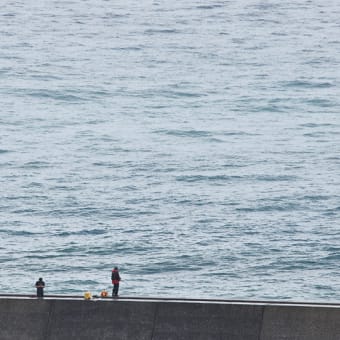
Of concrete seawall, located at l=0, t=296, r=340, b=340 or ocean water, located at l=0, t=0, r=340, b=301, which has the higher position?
ocean water, located at l=0, t=0, r=340, b=301

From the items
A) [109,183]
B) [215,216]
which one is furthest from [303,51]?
[215,216]

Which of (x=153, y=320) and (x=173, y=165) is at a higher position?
(x=173, y=165)

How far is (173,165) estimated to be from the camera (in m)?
118

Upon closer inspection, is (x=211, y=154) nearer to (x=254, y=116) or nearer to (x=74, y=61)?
(x=254, y=116)

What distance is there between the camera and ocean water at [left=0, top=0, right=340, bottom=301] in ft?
256

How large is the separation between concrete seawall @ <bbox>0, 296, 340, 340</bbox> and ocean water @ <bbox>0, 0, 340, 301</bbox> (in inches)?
1073

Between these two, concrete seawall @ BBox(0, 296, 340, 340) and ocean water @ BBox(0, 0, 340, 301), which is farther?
ocean water @ BBox(0, 0, 340, 301)

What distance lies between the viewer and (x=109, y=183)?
360 ft

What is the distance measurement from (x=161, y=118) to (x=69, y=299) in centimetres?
10468

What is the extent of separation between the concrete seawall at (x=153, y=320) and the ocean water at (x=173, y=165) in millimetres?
27244

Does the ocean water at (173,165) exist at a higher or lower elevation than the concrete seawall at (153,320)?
higher

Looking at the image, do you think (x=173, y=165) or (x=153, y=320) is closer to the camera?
(x=153, y=320)

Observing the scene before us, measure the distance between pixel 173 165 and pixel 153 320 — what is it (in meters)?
75.1

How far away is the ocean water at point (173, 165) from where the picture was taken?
7806 cm
